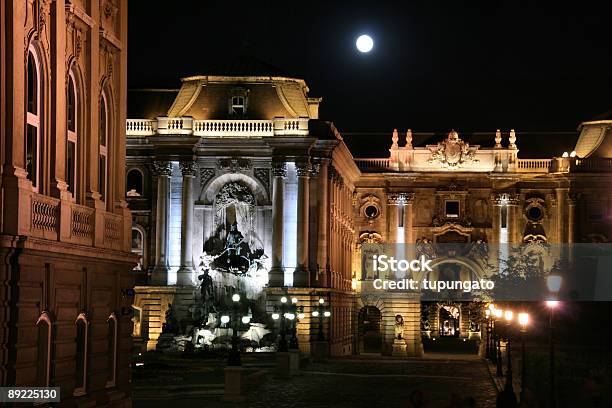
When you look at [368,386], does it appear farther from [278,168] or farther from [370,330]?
[370,330]

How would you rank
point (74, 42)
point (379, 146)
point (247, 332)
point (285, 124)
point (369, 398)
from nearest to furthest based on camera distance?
point (74, 42) < point (369, 398) < point (247, 332) < point (285, 124) < point (379, 146)

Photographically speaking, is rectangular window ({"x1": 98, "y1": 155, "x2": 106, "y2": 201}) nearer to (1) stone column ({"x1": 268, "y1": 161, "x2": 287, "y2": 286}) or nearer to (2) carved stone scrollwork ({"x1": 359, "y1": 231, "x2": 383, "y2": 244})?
(1) stone column ({"x1": 268, "y1": 161, "x2": 287, "y2": 286})

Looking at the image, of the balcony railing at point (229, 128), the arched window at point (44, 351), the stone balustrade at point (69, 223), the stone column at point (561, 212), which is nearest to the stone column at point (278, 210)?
the balcony railing at point (229, 128)

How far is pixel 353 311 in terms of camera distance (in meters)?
103

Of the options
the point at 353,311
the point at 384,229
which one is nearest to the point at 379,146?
the point at 384,229

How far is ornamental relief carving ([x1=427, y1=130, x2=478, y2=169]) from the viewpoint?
4237 inches

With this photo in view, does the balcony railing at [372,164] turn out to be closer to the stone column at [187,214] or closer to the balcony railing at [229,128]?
the balcony railing at [229,128]

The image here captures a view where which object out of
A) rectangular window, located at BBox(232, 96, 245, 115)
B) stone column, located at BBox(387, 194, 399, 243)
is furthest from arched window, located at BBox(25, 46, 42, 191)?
stone column, located at BBox(387, 194, 399, 243)

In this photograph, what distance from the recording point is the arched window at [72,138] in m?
28.5

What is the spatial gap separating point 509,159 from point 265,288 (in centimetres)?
3498

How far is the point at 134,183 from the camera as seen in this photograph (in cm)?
8538

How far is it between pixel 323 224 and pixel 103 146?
51434 mm

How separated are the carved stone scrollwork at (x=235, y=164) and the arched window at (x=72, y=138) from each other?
2090 inches

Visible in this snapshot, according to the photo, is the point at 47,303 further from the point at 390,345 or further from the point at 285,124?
the point at 390,345
